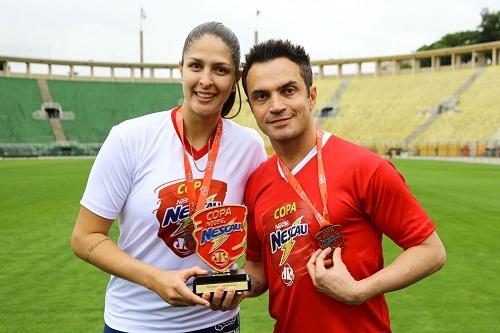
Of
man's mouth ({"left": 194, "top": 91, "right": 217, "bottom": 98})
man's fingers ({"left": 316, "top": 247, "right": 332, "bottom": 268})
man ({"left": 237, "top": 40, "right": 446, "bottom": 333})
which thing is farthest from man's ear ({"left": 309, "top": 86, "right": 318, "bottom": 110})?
man's fingers ({"left": 316, "top": 247, "right": 332, "bottom": 268})

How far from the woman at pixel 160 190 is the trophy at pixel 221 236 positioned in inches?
6.2

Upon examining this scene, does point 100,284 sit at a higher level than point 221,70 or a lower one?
lower

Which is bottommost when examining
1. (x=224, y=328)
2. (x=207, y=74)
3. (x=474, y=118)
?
(x=474, y=118)

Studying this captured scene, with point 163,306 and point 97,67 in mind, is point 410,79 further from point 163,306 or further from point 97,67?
point 163,306

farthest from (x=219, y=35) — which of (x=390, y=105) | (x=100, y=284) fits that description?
(x=390, y=105)

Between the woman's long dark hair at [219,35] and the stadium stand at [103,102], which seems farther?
the stadium stand at [103,102]

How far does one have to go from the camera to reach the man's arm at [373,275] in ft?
7.35

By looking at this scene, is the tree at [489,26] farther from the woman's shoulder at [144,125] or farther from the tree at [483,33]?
the woman's shoulder at [144,125]

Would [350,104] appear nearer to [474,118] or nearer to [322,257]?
[474,118]

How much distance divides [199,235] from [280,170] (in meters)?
0.52

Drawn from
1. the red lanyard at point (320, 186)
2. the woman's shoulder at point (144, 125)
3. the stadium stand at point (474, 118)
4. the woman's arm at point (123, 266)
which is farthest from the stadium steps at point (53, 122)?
the red lanyard at point (320, 186)

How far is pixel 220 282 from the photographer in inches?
88.0

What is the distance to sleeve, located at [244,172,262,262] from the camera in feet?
8.84

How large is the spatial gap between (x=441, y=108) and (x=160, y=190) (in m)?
51.5
